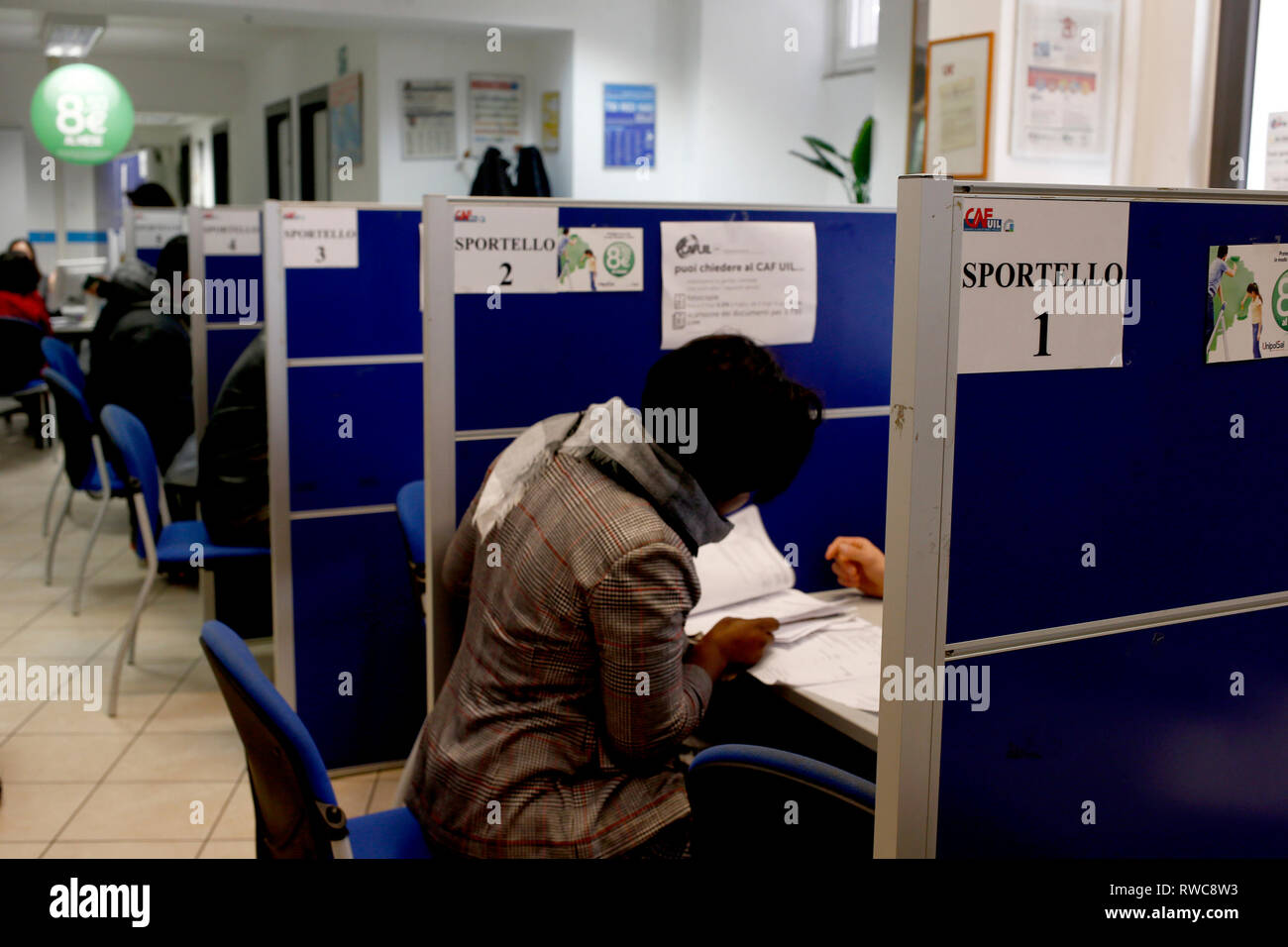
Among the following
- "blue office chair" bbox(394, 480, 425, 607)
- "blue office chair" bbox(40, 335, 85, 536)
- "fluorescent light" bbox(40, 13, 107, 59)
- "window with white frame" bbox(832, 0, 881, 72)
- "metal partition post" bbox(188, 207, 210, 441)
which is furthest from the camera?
"fluorescent light" bbox(40, 13, 107, 59)

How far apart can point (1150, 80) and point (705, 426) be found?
228cm

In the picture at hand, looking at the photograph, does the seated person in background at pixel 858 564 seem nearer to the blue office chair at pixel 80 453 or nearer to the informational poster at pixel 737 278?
the informational poster at pixel 737 278

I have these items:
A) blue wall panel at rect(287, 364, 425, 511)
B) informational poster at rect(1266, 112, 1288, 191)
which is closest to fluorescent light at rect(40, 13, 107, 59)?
blue wall panel at rect(287, 364, 425, 511)

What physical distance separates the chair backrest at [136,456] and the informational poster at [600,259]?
183 centimetres

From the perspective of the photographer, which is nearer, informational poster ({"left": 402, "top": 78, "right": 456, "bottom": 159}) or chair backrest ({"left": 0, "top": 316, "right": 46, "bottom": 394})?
chair backrest ({"left": 0, "top": 316, "right": 46, "bottom": 394})

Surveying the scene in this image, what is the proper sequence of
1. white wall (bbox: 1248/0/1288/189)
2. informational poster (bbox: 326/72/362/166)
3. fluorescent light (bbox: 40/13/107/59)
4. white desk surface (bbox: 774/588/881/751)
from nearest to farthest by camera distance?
white desk surface (bbox: 774/588/881/751), white wall (bbox: 1248/0/1288/189), informational poster (bbox: 326/72/362/166), fluorescent light (bbox: 40/13/107/59)

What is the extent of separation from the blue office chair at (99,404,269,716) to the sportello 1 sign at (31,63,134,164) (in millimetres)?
5139

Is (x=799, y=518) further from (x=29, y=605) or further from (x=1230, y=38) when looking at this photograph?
(x=29, y=605)

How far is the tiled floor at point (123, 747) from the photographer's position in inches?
106

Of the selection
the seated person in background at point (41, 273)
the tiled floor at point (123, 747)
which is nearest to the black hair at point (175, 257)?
the tiled floor at point (123, 747)

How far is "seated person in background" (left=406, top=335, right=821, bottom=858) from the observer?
1439 mm

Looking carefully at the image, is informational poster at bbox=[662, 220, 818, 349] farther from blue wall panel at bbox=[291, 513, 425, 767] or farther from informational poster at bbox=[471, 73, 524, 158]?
informational poster at bbox=[471, 73, 524, 158]

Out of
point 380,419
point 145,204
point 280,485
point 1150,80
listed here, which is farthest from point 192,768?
point 145,204

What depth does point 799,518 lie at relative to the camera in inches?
89.4
